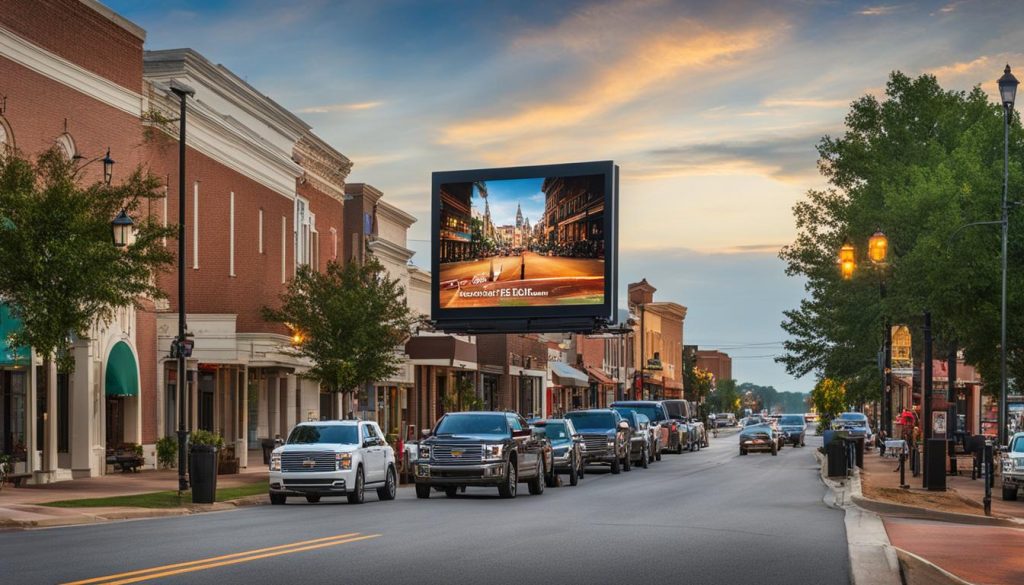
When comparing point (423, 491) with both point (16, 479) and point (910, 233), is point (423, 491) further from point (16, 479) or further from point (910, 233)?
point (910, 233)

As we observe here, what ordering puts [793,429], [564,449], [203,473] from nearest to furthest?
[203,473] < [564,449] < [793,429]

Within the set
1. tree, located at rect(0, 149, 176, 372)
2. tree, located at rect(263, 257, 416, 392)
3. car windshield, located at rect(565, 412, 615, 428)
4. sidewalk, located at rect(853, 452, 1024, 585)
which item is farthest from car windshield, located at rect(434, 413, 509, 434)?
tree, located at rect(263, 257, 416, 392)

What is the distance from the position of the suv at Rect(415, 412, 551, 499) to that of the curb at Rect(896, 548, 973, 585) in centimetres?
1413

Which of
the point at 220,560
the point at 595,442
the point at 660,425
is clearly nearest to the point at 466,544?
the point at 220,560

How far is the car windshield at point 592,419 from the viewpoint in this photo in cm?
4528

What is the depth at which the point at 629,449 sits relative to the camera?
47.3m

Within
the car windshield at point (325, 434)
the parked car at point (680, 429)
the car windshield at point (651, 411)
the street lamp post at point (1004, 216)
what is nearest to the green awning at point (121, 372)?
the car windshield at point (325, 434)

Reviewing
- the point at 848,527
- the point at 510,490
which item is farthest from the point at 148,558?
the point at 510,490

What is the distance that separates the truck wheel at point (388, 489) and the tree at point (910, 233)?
1732cm

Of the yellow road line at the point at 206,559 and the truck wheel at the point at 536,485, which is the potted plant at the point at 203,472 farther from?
the yellow road line at the point at 206,559

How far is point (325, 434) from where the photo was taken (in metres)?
30.4

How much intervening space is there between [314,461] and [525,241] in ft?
85.9

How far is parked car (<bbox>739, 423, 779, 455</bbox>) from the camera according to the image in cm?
6550

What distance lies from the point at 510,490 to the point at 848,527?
33.1 feet
